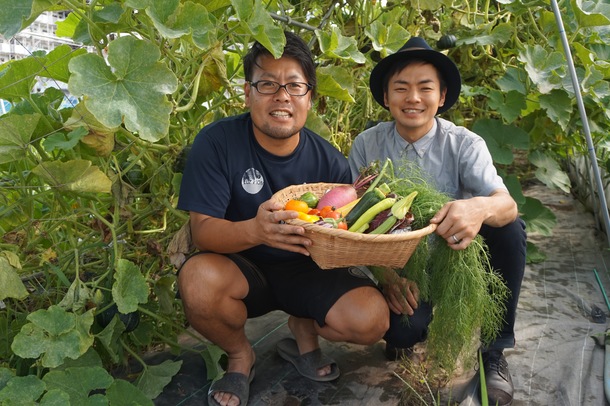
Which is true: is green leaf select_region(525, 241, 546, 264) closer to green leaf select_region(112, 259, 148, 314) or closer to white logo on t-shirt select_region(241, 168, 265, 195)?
white logo on t-shirt select_region(241, 168, 265, 195)

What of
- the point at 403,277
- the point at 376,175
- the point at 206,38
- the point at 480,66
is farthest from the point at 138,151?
the point at 480,66

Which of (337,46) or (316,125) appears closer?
(337,46)

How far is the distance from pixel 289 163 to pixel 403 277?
455 mm

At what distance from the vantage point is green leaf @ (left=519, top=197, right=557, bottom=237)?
3.03 metres

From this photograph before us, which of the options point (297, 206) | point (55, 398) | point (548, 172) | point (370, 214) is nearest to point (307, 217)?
point (297, 206)

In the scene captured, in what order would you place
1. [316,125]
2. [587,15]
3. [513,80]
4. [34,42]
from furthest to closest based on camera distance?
[34,42]
[513,80]
[587,15]
[316,125]

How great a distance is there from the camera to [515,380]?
191 cm

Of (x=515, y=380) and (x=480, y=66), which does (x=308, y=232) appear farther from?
(x=480, y=66)

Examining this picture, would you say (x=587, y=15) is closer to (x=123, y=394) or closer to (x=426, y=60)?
(x=426, y=60)

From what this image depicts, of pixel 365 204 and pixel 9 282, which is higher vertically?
pixel 365 204

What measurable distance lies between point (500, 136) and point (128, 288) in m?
1.93

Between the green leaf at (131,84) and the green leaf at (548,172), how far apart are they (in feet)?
6.83

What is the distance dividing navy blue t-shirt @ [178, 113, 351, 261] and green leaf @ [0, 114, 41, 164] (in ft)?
1.29

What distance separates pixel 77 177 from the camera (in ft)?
5.16
